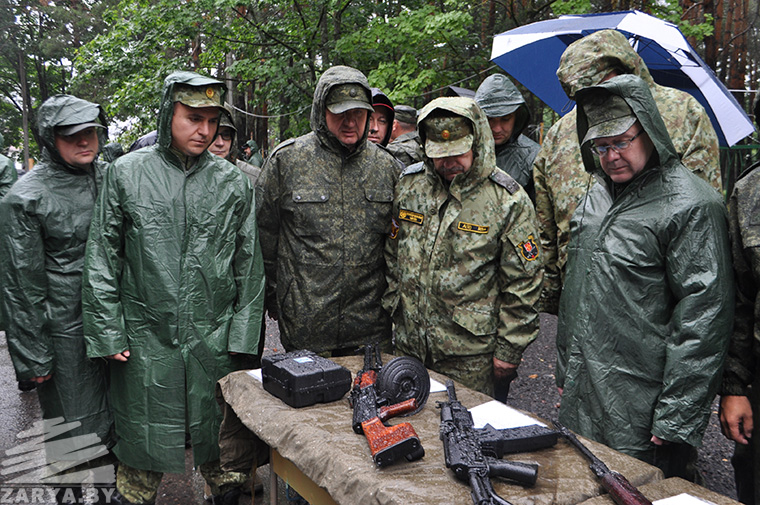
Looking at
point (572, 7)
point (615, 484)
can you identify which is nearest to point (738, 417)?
point (615, 484)

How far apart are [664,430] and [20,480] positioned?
3.70m

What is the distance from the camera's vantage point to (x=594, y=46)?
3.07 m

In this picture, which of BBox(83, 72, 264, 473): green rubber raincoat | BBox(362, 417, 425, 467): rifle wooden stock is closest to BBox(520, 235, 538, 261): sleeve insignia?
BBox(362, 417, 425, 467): rifle wooden stock

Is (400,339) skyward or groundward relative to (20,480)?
skyward

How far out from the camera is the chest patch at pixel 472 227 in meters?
2.91

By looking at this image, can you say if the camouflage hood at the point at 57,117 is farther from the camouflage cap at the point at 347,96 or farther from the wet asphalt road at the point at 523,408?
the wet asphalt road at the point at 523,408

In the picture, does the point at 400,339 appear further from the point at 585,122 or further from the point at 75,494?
the point at 75,494

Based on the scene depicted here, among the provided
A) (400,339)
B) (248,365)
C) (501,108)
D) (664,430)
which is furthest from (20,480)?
(501,108)

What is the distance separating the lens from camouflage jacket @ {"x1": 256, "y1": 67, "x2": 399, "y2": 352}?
10.7 feet

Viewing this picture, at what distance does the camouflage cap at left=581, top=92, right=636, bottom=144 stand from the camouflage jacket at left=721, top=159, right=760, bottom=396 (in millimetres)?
557

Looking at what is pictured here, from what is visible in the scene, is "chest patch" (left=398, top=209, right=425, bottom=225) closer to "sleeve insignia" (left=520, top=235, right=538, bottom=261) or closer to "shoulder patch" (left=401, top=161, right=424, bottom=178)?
"shoulder patch" (left=401, top=161, right=424, bottom=178)

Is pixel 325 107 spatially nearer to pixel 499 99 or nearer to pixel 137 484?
pixel 499 99

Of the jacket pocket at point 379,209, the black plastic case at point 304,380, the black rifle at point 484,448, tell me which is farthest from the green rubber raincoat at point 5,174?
the black rifle at point 484,448

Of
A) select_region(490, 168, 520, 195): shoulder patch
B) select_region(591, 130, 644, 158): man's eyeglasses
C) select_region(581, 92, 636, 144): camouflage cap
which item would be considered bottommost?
select_region(490, 168, 520, 195): shoulder patch
